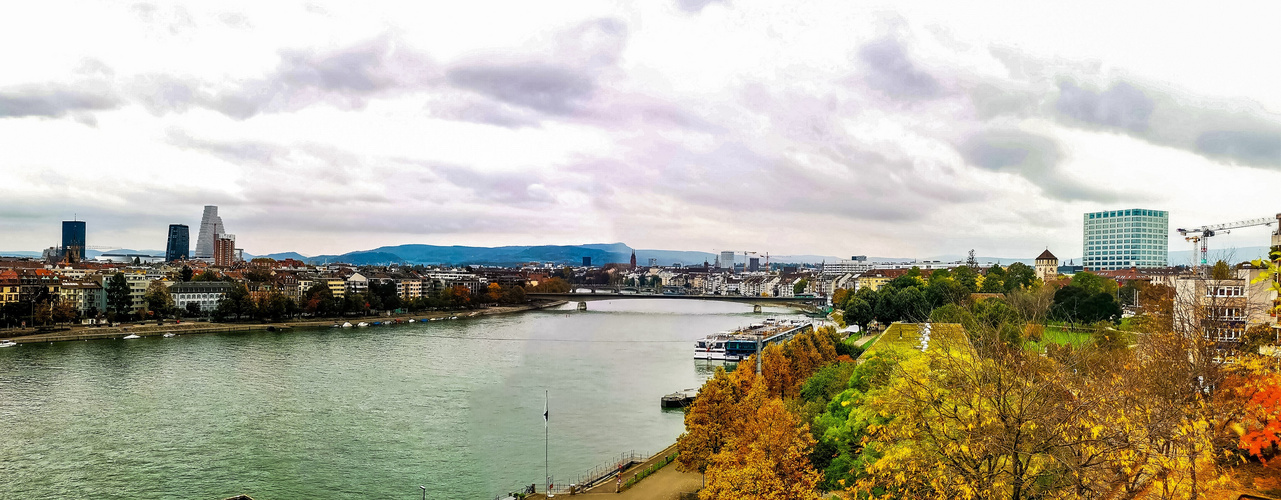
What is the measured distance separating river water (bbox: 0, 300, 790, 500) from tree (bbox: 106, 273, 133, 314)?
7.47 meters

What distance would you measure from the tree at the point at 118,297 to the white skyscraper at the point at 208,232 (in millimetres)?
88565

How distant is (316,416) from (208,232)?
393 feet

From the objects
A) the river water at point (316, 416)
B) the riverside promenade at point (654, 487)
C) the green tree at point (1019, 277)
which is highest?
the green tree at point (1019, 277)

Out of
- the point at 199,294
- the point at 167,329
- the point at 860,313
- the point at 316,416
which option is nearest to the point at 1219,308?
the point at 316,416

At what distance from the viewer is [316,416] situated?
15.4 m

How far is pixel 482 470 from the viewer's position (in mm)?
11930

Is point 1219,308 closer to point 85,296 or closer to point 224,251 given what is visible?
point 85,296

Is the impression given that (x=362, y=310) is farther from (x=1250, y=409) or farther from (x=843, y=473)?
(x=1250, y=409)

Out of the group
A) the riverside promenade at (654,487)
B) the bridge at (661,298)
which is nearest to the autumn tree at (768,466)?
the riverside promenade at (654,487)

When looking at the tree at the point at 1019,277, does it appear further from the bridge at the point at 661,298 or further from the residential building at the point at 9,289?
the residential building at the point at 9,289

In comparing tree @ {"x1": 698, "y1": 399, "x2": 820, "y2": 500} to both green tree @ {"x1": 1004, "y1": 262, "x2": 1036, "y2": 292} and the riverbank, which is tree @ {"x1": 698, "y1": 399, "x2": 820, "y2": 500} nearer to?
green tree @ {"x1": 1004, "y1": 262, "x2": 1036, "y2": 292}

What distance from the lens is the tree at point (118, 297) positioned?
34.9 meters

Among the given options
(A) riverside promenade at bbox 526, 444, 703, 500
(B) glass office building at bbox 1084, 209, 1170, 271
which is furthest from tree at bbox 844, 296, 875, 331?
(B) glass office building at bbox 1084, 209, 1170, 271

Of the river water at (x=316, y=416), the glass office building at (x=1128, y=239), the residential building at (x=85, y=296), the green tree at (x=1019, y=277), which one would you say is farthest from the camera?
the glass office building at (x=1128, y=239)
